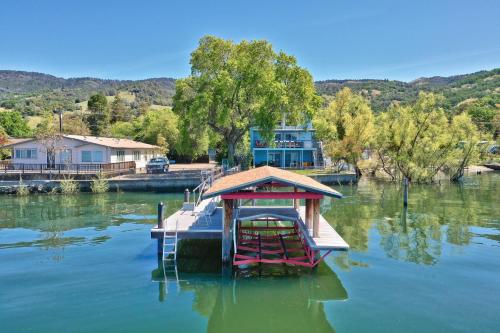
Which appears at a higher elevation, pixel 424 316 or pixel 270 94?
pixel 270 94

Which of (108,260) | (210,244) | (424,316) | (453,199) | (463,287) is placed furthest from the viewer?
(453,199)

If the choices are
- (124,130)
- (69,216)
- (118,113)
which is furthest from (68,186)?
(118,113)

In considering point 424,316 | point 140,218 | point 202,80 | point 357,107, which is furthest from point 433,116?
point 424,316

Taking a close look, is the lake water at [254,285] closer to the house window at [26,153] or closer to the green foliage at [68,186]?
the green foliage at [68,186]

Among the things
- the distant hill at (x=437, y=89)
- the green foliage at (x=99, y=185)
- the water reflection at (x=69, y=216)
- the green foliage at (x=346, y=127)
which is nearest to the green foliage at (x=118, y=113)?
the green foliage at (x=346, y=127)

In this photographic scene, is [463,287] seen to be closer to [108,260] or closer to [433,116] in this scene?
[108,260]

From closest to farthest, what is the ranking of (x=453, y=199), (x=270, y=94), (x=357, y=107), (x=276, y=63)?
A: (x=453, y=199)
(x=270, y=94)
(x=276, y=63)
(x=357, y=107)

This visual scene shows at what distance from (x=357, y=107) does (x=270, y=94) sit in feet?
58.9

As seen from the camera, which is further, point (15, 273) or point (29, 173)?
point (29, 173)

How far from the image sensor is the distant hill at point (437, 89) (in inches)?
5846

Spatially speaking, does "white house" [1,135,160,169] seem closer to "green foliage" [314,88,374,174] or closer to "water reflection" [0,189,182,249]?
"water reflection" [0,189,182,249]

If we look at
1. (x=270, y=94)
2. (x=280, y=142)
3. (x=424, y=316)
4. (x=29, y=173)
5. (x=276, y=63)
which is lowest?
(x=424, y=316)

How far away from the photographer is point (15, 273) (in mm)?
13844

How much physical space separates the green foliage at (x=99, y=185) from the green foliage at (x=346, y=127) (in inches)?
973
